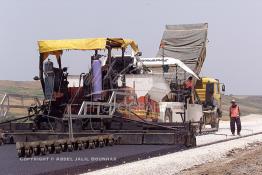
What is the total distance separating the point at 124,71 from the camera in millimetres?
17062

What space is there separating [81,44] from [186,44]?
36.4ft

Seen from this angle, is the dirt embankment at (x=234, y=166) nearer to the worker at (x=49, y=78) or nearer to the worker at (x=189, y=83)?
the worker at (x=49, y=78)

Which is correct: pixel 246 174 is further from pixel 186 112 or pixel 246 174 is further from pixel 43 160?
pixel 186 112

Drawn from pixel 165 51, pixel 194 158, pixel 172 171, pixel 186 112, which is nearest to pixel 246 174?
pixel 172 171

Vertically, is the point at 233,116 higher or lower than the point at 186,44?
lower

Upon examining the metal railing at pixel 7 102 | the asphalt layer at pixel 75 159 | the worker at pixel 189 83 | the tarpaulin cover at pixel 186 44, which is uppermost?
the tarpaulin cover at pixel 186 44

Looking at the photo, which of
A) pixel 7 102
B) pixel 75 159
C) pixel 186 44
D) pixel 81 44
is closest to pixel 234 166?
pixel 75 159

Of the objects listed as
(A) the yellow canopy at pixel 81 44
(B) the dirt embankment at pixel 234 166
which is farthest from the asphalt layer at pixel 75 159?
(A) the yellow canopy at pixel 81 44

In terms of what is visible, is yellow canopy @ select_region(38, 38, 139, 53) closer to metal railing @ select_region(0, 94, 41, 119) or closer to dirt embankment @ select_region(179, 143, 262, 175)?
metal railing @ select_region(0, 94, 41, 119)

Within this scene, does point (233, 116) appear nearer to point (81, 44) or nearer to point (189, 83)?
point (189, 83)

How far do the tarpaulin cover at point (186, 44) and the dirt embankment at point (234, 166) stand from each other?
9.42 m

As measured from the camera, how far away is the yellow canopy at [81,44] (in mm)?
14492

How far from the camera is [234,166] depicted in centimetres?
1207

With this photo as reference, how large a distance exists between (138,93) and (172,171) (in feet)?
18.9
